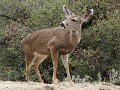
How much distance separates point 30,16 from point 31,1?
110cm

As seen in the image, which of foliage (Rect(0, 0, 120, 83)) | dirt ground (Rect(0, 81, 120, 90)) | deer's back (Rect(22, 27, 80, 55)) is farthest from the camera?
foliage (Rect(0, 0, 120, 83))

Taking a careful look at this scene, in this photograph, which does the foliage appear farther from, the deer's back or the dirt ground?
the dirt ground

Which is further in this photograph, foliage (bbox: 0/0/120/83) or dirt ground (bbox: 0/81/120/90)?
foliage (bbox: 0/0/120/83)

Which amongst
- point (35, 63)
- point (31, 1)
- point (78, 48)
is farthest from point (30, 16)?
point (35, 63)

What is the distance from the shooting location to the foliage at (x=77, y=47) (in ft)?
53.1


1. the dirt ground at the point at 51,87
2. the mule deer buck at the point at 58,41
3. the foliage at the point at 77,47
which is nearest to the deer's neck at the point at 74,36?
the mule deer buck at the point at 58,41

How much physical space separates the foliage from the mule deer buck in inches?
158

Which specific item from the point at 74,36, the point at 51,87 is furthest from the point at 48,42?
the point at 51,87

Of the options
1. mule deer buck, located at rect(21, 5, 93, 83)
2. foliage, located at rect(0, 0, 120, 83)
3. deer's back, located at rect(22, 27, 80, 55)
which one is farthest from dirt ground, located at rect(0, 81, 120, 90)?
foliage, located at rect(0, 0, 120, 83)

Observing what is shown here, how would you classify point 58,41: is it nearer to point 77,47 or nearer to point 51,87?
point 51,87

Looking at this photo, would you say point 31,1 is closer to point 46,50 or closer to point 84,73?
point 84,73

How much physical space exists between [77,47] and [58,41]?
5.81 metres

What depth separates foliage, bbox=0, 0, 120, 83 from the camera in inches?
637

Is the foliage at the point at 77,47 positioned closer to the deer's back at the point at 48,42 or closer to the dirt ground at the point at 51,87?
the deer's back at the point at 48,42
